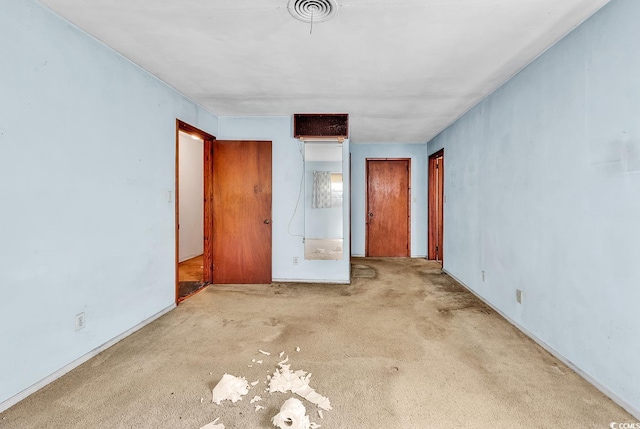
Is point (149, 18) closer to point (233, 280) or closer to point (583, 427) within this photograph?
point (233, 280)

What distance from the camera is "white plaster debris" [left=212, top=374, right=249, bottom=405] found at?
1.74m

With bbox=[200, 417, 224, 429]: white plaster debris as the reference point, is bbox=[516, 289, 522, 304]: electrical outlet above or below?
Answer: above

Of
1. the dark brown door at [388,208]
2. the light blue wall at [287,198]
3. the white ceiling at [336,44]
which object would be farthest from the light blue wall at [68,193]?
the dark brown door at [388,208]

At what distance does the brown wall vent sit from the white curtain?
1.60ft

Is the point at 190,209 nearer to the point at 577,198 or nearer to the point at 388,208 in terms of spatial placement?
the point at 388,208

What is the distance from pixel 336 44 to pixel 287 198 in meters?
2.25

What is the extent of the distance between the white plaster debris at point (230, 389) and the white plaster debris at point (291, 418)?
0.31 metres

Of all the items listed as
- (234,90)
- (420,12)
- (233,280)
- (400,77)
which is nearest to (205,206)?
(233,280)

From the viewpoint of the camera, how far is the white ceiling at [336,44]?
6.05 feet

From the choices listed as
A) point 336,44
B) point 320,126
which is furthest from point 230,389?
point 320,126

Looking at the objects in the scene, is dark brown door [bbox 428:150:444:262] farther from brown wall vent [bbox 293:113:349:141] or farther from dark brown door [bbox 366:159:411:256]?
brown wall vent [bbox 293:113:349:141]

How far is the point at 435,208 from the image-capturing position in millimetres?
5824

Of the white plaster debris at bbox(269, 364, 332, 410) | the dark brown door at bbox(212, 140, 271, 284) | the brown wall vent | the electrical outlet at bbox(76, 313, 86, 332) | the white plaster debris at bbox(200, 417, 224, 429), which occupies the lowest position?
the white plaster debris at bbox(200, 417, 224, 429)

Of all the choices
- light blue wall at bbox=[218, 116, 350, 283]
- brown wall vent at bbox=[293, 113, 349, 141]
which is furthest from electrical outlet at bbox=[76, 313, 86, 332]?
brown wall vent at bbox=[293, 113, 349, 141]
